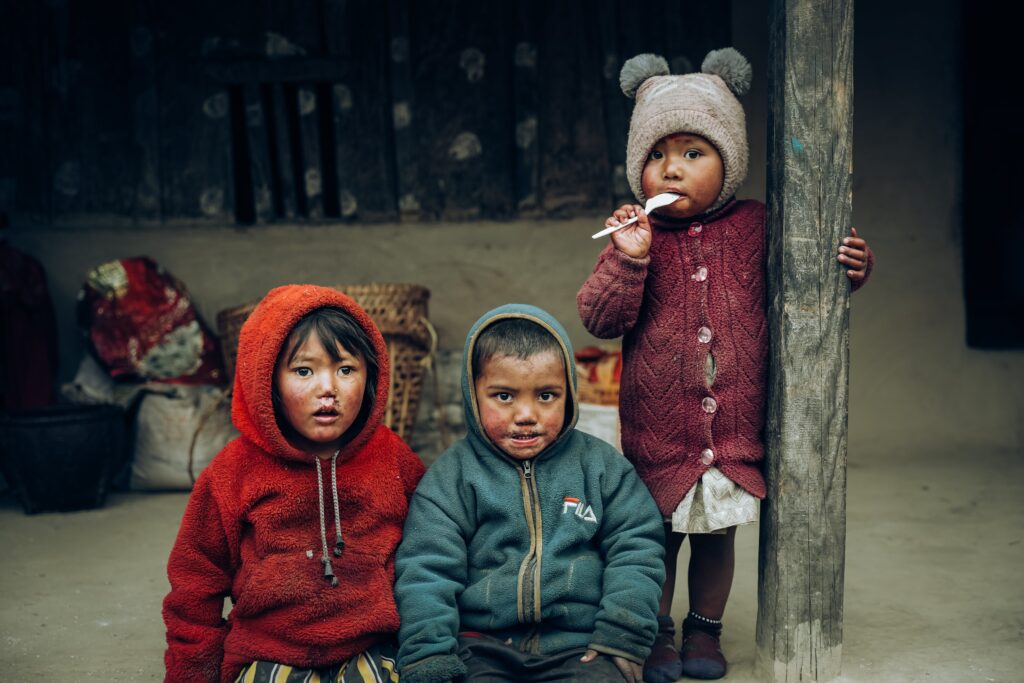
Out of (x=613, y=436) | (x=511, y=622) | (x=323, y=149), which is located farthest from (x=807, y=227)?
(x=323, y=149)

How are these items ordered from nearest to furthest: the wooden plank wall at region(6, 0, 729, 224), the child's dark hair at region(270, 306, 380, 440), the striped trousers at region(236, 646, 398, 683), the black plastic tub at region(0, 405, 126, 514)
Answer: the striped trousers at region(236, 646, 398, 683), the child's dark hair at region(270, 306, 380, 440), the black plastic tub at region(0, 405, 126, 514), the wooden plank wall at region(6, 0, 729, 224)

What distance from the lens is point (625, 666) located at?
2312 millimetres

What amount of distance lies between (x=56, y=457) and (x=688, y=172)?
9.67 feet

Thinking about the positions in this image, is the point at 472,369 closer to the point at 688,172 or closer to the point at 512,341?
the point at 512,341

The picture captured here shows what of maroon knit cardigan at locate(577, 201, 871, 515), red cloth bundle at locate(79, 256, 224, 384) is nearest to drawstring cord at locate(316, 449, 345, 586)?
maroon knit cardigan at locate(577, 201, 871, 515)

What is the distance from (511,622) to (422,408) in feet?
9.01

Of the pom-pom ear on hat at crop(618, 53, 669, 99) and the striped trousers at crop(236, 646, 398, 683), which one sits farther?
the pom-pom ear on hat at crop(618, 53, 669, 99)

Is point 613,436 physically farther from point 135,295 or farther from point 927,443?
point 135,295

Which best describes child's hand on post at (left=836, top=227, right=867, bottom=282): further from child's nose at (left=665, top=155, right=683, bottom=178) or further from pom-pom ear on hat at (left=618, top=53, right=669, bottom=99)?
pom-pom ear on hat at (left=618, top=53, right=669, bottom=99)

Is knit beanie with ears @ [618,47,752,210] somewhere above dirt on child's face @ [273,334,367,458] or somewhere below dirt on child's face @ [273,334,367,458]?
above

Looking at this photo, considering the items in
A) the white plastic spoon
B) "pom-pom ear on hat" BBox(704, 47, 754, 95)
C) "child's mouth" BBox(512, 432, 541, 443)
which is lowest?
"child's mouth" BBox(512, 432, 541, 443)

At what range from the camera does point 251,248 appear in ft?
16.6

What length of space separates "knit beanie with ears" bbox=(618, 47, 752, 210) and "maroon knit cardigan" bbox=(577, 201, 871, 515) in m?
0.14

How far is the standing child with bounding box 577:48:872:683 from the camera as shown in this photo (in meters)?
2.55
